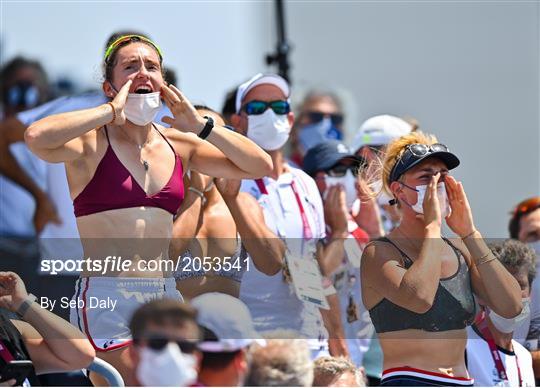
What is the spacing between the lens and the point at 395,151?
6.00m

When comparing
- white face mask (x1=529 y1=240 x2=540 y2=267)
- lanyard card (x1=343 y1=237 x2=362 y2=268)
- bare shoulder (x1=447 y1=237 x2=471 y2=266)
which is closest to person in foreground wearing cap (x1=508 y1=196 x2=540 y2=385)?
white face mask (x1=529 y1=240 x2=540 y2=267)

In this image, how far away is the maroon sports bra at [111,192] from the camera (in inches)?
217

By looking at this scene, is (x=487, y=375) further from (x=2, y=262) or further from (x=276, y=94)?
(x=2, y=262)

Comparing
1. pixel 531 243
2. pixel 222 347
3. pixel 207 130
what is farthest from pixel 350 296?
pixel 222 347

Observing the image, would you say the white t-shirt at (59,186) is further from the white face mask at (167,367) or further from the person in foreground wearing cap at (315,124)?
the white face mask at (167,367)

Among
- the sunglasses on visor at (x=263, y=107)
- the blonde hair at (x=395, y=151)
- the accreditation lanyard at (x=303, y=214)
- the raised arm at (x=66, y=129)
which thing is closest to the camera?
the raised arm at (x=66, y=129)

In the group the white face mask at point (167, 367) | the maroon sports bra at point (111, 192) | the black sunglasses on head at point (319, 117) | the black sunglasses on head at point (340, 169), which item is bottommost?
the white face mask at point (167, 367)

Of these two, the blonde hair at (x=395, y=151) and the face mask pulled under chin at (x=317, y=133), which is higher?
the face mask pulled under chin at (x=317, y=133)

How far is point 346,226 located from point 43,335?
88.1 inches


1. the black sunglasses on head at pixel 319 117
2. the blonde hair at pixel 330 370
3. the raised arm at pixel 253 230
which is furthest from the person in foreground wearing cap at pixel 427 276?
the black sunglasses on head at pixel 319 117

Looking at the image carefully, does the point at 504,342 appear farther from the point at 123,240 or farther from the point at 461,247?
the point at 123,240

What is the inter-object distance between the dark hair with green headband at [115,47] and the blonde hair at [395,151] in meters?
1.05

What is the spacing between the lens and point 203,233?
6320 millimetres

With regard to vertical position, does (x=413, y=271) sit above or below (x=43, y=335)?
above
